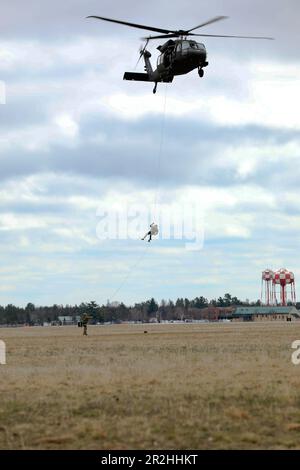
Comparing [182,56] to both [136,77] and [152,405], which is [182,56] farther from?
[152,405]

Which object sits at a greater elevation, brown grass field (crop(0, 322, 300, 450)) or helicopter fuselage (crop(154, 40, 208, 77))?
helicopter fuselage (crop(154, 40, 208, 77))

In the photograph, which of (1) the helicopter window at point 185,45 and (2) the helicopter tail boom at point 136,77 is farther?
(2) the helicopter tail boom at point 136,77

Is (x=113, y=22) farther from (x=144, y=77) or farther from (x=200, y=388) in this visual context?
(x=200, y=388)

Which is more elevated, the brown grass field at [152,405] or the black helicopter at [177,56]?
the black helicopter at [177,56]

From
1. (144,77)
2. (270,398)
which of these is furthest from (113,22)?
(270,398)

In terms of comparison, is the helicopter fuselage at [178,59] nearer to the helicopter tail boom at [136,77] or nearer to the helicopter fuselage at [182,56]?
the helicopter fuselage at [182,56]
